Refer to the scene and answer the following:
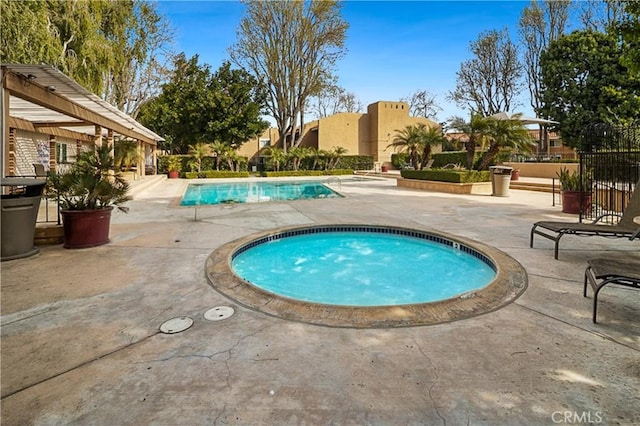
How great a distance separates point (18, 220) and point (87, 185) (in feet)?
3.25

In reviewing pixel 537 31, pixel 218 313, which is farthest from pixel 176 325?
pixel 537 31

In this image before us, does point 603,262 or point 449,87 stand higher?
point 449,87

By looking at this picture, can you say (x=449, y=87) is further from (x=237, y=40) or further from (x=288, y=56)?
(x=237, y=40)

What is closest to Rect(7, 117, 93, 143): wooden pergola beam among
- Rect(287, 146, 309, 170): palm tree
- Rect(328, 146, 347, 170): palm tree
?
Rect(287, 146, 309, 170): palm tree

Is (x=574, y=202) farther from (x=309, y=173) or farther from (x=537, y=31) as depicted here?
(x=537, y=31)

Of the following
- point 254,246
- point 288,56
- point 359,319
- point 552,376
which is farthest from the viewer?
point 288,56

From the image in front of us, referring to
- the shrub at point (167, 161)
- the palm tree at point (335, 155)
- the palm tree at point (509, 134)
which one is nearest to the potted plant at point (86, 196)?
the palm tree at point (509, 134)

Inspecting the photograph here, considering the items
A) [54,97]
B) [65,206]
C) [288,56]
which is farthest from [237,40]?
[65,206]

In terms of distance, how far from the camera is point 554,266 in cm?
435

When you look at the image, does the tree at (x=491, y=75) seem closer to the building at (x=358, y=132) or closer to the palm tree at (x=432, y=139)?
the building at (x=358, y=132)

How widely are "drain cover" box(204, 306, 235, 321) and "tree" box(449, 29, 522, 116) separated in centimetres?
2986

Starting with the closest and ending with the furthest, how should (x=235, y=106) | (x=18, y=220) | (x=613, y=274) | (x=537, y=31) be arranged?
(x=613, y=274) < (x=18, y=220) < (x=235, y=106) < (x=537, y=31)

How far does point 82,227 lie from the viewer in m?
5.22

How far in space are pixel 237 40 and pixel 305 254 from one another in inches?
1034
